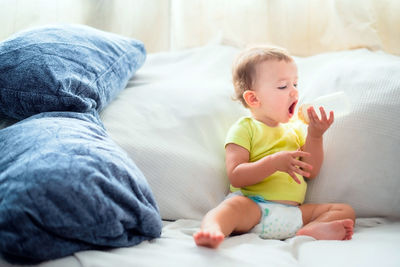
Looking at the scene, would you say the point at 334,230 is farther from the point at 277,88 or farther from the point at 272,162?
the point at 277,88

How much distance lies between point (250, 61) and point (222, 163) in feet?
0.97

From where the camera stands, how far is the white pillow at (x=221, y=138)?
1204 mm

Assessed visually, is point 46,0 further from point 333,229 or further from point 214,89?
point 333,229

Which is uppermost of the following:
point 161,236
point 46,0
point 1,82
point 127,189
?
point 46,0

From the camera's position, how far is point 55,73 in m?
1.13

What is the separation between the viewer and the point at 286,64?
1.29m

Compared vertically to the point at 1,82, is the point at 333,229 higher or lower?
lower

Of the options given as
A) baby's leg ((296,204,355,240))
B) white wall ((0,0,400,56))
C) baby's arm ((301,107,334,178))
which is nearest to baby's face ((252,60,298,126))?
baby's arm ((301,107,334,178))

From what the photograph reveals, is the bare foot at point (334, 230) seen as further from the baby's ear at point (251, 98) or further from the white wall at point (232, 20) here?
the white wall at point (232, 20)

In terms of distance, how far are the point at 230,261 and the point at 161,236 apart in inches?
8.2

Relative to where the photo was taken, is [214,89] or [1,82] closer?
[1,82]

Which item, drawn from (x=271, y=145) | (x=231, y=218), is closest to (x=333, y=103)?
(x=271, y=145)

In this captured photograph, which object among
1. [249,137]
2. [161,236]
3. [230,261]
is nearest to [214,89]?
[249,137]


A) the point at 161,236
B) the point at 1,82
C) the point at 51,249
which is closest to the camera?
the point at 51,249
